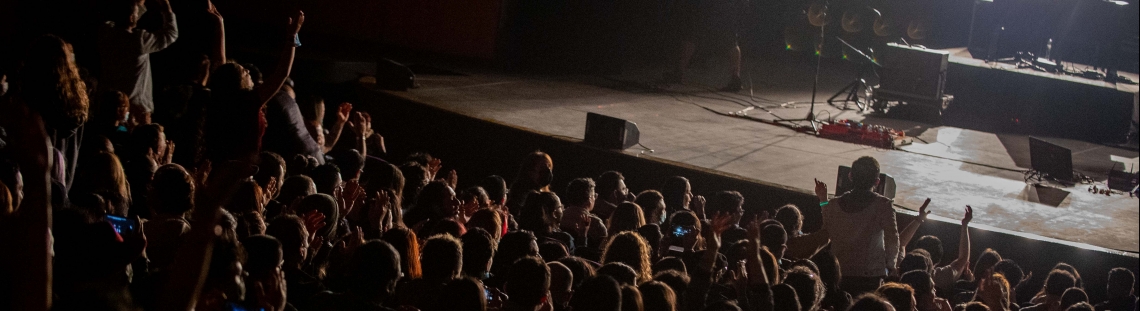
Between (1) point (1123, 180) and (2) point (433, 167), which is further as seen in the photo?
(1) point (1123, 180)

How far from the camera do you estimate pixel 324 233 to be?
12.6ft

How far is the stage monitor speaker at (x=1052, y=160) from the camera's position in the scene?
27.1 feet

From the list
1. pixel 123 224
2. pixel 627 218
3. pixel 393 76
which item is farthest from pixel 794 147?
pixel 123 224

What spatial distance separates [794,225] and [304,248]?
2970 mm

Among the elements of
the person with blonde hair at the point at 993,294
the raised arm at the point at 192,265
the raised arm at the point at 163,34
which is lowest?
the person with blonde hair at the point at 993,294

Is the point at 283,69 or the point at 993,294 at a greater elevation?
the point at 283,69

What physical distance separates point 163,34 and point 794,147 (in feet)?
18.2

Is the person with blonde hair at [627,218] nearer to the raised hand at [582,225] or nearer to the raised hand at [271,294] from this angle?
the raised hand at [582,225]

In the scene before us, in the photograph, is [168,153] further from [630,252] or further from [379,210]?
[630,252]

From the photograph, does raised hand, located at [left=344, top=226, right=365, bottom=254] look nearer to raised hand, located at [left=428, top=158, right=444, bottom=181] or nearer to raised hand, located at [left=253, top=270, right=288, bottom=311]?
raised hand, located at [left=253, top=270, right=288, bottom=311]

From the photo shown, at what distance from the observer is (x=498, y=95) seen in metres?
10.6

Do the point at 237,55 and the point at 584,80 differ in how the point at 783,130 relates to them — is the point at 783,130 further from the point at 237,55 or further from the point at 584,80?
the point at 237,55

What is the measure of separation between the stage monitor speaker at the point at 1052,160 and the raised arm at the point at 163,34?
272 inches

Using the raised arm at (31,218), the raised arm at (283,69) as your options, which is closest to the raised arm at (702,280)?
the raised arm at (283,69)
